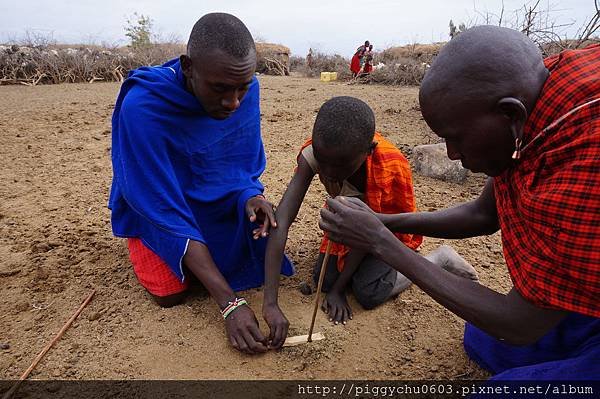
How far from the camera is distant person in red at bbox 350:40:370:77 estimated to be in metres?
11.6

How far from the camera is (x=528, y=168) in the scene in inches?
44.4

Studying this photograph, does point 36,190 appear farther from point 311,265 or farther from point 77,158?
point 311,265

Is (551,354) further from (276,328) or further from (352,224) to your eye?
(276,328)

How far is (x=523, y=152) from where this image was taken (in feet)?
3.73

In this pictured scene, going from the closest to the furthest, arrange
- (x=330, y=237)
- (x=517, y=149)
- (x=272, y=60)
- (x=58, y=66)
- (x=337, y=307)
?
(x=517, y=149)
(x=330, y=237)
(x=337, y=307)
(x=58, y=66)
(x=272, y=60)

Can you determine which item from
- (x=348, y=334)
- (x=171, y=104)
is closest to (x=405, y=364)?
(x=348, y=334)

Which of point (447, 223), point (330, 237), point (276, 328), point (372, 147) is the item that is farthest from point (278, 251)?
point (447, 223)

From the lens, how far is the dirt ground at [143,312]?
5.74ft

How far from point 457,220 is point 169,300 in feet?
4.48

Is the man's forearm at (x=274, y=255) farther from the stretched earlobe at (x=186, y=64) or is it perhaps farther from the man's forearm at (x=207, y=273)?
the stretched earlobe at (x=186, y=64)

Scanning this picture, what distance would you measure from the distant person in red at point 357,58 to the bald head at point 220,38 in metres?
10.3

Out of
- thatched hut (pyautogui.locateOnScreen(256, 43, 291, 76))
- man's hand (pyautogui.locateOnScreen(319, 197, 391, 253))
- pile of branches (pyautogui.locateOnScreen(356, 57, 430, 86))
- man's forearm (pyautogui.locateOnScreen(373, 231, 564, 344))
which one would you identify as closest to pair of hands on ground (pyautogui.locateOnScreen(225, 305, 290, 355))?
man's hand (pyautogui.locateOnScreen(319, 197, 391, 253))

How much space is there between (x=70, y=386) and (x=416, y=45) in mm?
15425

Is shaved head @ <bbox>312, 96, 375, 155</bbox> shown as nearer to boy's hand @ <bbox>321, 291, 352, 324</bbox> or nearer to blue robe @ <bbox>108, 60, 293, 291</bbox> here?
blue robe @ <bbox>108, 60, 293, 291</bbox>
